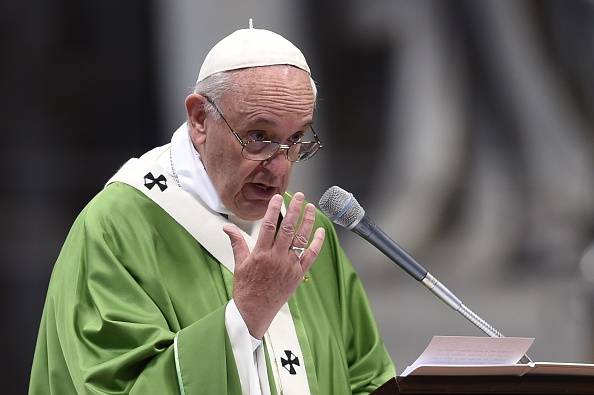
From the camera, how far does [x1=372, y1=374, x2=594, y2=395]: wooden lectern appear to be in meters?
2.67

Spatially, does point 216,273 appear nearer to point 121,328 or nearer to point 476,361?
point 121,328

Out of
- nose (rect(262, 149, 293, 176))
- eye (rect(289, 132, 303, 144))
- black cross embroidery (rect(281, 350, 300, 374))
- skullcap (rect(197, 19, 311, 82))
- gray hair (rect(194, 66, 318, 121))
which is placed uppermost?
skullcap (rect(197, 19, 311, 82))

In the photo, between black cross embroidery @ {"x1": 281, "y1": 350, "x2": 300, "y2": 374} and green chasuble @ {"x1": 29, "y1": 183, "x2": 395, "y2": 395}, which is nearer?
green chasuble @ {"x1": 29, "y1": 183, "x2": 395, "y2": 395}

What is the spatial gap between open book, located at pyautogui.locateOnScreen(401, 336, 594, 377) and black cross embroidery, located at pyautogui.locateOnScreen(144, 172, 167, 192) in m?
1.21

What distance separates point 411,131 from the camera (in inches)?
227

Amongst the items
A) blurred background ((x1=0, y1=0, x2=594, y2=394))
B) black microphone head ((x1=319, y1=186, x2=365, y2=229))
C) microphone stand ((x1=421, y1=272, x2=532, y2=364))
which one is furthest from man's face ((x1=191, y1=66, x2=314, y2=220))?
blurred background ((x1=0, y1=0, x2=594, y2=394))

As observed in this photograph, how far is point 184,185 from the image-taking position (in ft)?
11.8

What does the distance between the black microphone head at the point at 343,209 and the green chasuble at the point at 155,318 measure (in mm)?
411

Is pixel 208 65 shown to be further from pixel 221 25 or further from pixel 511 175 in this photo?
pixel 511 175

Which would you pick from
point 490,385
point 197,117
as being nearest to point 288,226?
point 490,385

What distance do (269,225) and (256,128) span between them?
0.56 m

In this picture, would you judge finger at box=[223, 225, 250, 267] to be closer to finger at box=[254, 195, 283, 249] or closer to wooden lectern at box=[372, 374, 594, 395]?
finger at box=[254, 195, 283, 249]

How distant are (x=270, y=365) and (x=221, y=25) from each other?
250cm

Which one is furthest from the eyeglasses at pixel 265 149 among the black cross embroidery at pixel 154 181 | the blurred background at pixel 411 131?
the blurred background at pixel 411 131
